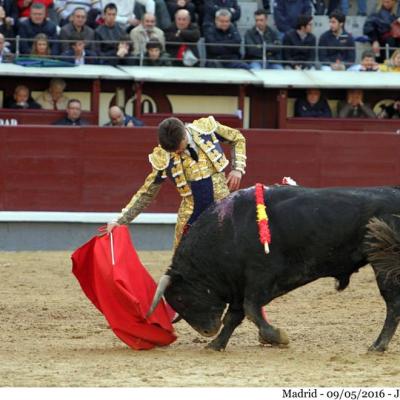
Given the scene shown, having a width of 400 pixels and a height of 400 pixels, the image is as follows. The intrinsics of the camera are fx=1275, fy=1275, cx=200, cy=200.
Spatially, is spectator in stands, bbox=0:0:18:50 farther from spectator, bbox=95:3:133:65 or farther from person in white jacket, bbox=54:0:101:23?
spectator, bbox=95:3:133:65

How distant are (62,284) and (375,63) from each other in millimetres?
5204

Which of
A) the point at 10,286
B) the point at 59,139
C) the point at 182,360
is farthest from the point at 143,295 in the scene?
the point at 59,139

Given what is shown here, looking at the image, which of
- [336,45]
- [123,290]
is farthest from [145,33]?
[123,290]

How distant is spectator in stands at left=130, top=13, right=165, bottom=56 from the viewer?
497 inches

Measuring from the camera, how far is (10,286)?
30.8ft

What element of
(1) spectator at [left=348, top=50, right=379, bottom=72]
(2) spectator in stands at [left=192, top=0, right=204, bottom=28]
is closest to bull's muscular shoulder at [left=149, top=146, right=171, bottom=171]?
(2) spectator in stands at [left=192, top=0, right=204, bottom=28]

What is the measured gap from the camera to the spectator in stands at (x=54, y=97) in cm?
1262

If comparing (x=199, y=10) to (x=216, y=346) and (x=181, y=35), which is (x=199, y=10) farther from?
(x=216, y=346)

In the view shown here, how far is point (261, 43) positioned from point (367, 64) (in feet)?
3.79

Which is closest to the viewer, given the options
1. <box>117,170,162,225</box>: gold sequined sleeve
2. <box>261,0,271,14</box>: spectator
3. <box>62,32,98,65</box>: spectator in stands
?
<box>117,170,162,225</box>: gold sequined sleeve

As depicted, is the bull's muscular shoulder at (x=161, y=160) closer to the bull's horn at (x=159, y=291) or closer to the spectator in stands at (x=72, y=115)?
the bull's horn at (x=159, y=291)

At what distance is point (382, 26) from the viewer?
537 inches

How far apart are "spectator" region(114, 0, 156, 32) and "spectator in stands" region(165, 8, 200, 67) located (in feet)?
0.97

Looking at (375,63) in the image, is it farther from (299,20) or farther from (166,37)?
(166,37)
